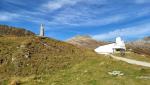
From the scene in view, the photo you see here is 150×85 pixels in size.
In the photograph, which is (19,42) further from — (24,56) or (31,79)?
(31,79)

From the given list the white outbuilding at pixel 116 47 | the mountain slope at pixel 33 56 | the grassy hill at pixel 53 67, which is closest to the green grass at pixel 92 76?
the grassy hill at pixel 53 67

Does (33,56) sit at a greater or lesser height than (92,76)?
greater

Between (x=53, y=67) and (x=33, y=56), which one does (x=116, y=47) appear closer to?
(x=33, y=56)

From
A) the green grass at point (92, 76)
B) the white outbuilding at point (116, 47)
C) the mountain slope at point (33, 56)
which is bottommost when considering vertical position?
the green grass at point (92, 76)

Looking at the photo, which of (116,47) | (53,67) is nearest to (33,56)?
(53,67)

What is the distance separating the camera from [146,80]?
3322 centimetres

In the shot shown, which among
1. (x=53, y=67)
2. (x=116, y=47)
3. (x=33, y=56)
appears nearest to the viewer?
(x=53, y=67)

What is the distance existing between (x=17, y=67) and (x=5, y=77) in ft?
12.9

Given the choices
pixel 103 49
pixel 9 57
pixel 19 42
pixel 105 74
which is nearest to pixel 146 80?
pixel 105 74

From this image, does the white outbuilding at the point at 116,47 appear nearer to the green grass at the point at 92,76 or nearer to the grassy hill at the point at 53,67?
the grassy hill at the point at 53,67

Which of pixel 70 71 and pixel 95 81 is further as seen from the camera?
pixel 70 71

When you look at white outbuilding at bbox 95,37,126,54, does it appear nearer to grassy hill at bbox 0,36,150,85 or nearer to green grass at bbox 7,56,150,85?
grassy hill at bbox 0,36,150,85

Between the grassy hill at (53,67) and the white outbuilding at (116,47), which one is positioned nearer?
the grassy hill at (53,67)

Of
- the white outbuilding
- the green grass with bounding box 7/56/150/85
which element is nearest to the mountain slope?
the green grass with bounding box 7/56/150/85
